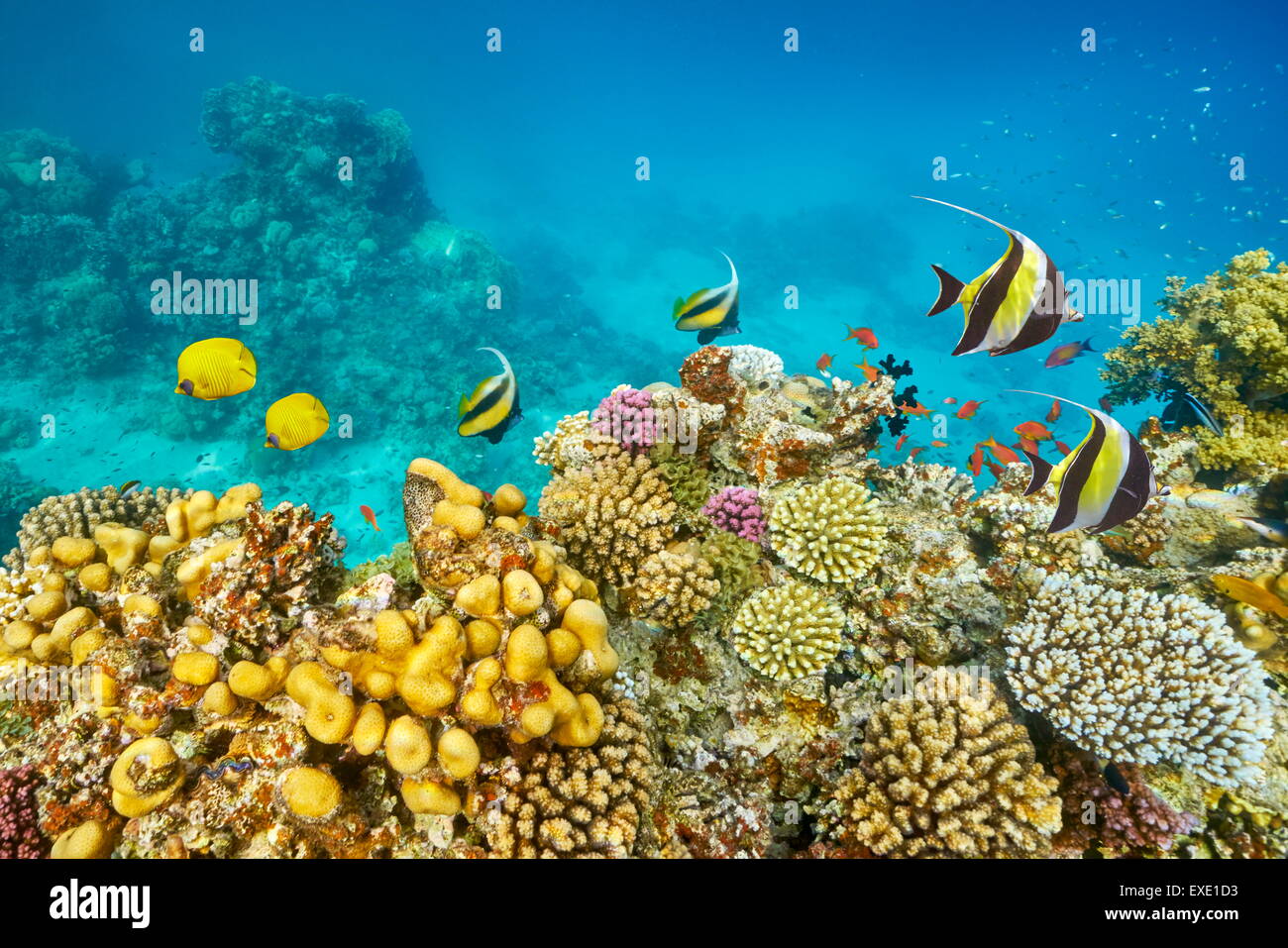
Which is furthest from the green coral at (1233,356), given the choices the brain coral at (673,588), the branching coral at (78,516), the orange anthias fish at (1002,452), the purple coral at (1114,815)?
the branching coral at (78,516)

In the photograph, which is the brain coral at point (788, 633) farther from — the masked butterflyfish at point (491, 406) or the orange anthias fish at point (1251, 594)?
the orange anthias fish at point (1251, 594)

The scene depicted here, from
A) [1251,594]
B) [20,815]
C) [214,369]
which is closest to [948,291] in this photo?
[1251,594]

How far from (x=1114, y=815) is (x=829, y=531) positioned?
2556mm

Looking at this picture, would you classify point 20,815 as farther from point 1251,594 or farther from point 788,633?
point 1251,594

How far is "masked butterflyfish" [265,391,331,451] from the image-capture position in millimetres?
4148

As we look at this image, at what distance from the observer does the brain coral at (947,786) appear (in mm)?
3318

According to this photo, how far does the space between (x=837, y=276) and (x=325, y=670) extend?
4697cm

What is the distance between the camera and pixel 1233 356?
20.2ft

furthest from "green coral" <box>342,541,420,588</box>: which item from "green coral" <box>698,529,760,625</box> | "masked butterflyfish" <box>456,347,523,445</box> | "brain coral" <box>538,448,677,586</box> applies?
"green coral" <box>698,529,760,625</box>

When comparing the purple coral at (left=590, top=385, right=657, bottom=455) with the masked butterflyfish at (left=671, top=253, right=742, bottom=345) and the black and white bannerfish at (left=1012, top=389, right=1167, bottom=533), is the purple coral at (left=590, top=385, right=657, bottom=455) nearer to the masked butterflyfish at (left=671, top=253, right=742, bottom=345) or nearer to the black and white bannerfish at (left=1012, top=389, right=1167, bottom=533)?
the masked butterflyfish at (left=671, top=253, right=742, bottom=345)

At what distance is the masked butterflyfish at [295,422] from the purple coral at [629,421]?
240cm

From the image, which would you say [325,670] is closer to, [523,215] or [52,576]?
[52,576]

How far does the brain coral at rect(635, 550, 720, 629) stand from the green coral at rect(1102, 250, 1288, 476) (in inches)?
235
